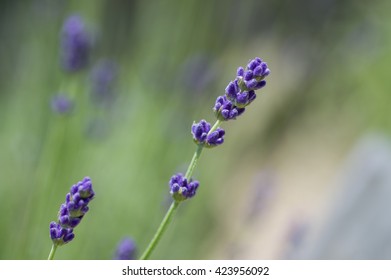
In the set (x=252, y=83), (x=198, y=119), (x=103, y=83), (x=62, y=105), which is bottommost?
(x=198, y=119)

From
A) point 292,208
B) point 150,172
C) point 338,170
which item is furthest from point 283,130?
point 150,172

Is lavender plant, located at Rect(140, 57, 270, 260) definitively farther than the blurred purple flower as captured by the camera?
No

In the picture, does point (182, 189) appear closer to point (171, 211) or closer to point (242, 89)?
point (171, 211)

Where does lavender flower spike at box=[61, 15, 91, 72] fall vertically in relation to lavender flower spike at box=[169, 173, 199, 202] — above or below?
below

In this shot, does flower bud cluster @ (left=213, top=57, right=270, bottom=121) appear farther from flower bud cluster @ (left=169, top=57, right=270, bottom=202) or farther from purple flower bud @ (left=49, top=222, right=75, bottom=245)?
purple flower bud @ (left=49, top=222, right=75, bottom=245)

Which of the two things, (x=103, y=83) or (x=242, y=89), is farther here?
(x=103, y=83)

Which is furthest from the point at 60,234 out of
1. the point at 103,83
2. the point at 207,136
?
the point at 103,83

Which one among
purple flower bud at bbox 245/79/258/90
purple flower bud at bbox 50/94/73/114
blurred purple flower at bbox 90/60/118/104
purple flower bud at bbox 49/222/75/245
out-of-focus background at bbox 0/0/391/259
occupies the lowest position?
out-of-focus background at bbox 0/0/391/259

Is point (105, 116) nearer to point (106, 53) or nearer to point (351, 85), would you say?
point (106, 53)

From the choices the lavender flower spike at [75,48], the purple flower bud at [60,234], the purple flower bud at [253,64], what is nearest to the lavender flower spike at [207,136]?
the purple flower bud at [253,64]

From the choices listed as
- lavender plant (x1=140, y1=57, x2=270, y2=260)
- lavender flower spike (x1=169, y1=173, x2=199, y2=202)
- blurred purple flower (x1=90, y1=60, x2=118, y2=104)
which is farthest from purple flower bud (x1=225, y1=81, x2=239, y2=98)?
blurred purple flower (x1=90, y1=60, x2=118, y2=104)
